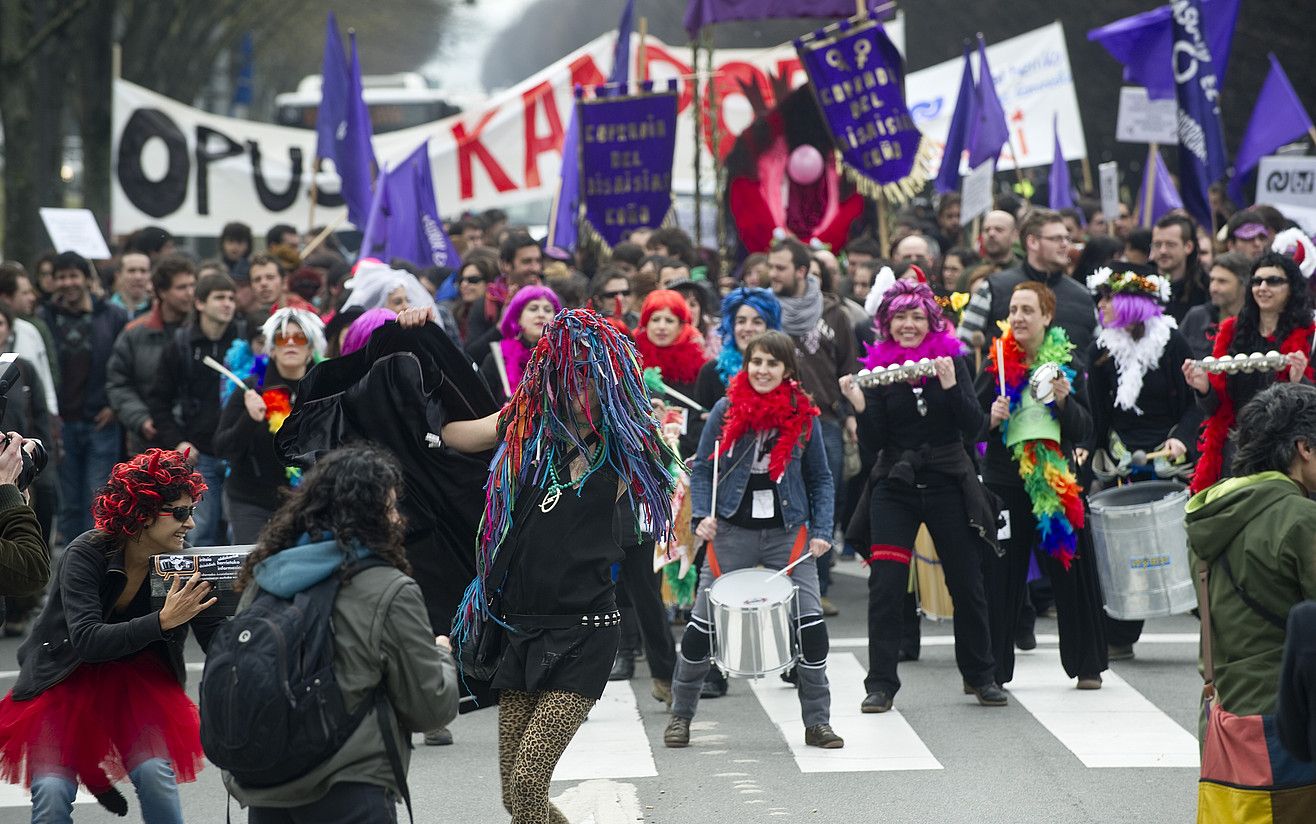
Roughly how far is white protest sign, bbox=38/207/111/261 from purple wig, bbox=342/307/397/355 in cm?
895

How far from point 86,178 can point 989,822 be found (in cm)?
2071

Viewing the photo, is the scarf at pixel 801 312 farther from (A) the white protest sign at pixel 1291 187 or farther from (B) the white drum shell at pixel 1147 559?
(A) the white protest sign at pixel 1291 187

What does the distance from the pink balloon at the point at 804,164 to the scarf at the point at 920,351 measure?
8.51 m

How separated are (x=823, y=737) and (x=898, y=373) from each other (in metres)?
1.74

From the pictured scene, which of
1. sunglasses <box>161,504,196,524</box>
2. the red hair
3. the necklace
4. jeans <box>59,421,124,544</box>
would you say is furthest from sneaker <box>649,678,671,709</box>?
jeans <box>59,421,124,544</box>

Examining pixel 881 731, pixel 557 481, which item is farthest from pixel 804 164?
pixel 557 481

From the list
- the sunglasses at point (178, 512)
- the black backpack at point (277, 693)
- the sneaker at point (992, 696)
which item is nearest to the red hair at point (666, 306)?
the sneaker at point (992, 696)

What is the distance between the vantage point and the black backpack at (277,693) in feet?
13.9

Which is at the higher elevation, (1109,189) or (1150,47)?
(1150,47)

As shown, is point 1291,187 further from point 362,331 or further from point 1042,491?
point 362,331

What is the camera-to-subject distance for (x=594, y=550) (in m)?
5.70

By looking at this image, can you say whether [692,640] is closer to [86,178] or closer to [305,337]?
[305,337]

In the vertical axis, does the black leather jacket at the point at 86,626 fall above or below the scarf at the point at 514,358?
below

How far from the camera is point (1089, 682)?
882 cm
